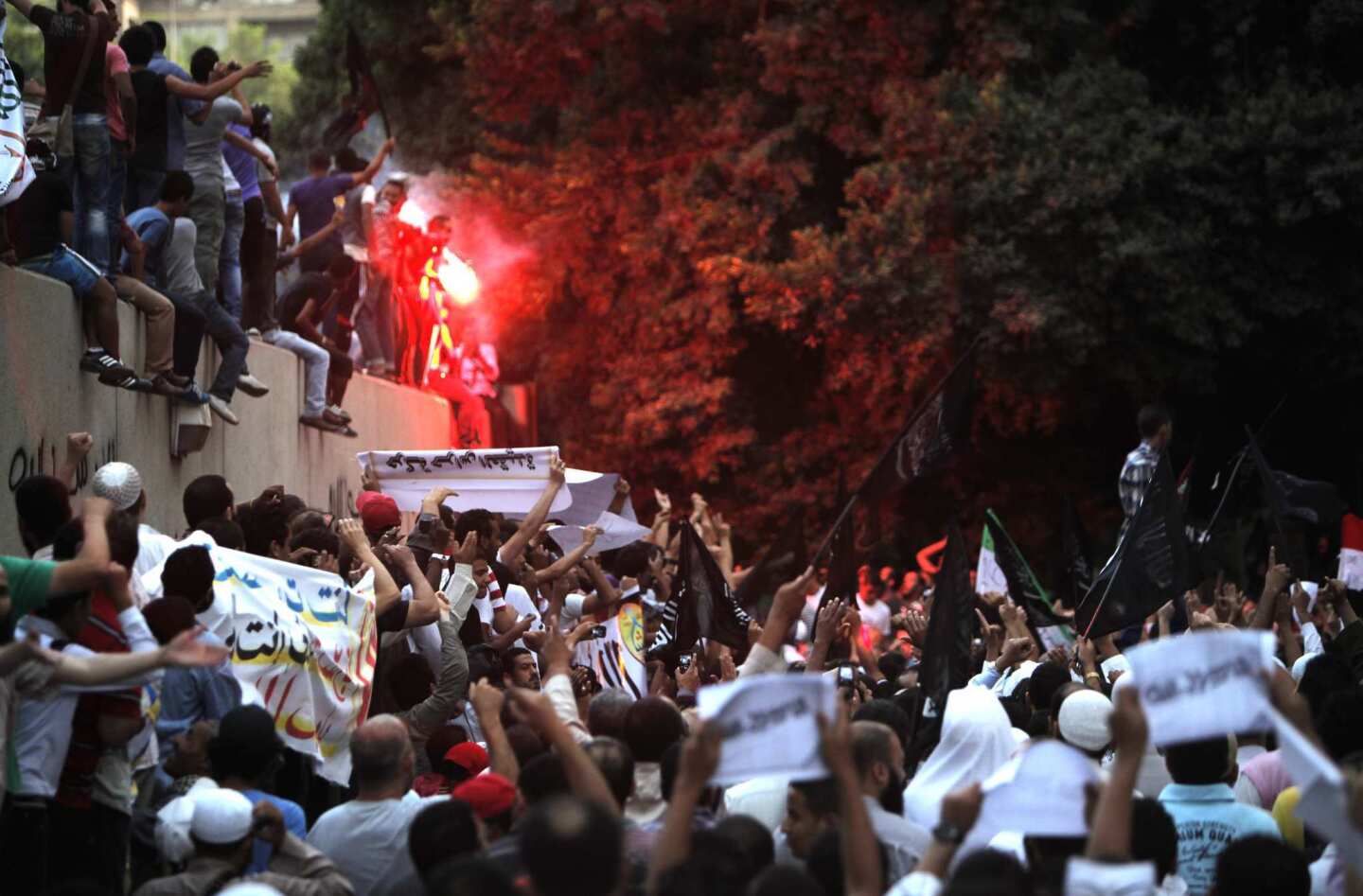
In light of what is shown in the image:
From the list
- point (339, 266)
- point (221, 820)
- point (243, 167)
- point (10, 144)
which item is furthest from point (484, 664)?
point (339, 266)

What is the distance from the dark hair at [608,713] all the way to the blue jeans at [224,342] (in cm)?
540

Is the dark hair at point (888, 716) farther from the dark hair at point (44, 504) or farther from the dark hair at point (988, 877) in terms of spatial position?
the dark hair at point (44, 504)

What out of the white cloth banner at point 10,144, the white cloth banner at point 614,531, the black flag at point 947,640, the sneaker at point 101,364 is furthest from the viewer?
the white cloth banner at point 614,531

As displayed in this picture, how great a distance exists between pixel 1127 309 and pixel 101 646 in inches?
657

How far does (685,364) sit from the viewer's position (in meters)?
22.1

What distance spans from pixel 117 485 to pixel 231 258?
18.6ft

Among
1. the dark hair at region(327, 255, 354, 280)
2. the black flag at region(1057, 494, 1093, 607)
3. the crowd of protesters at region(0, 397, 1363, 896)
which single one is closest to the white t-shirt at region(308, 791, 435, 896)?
the crowd of protesters at region(0, 397, 1363, 896)

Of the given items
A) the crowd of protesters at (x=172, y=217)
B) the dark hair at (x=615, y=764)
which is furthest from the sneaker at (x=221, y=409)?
the dark hair at (x=615, y=764)

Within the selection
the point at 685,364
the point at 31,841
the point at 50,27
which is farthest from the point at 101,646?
the point at 685,364

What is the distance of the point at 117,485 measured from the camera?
6898 mm

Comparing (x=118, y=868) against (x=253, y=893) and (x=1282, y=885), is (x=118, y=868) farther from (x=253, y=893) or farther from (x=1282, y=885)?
(x=1282, y=885)

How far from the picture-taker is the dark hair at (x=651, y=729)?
223 inches

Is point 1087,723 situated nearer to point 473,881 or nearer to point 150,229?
point 473,881

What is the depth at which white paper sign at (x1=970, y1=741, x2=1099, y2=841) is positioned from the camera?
4477mm
